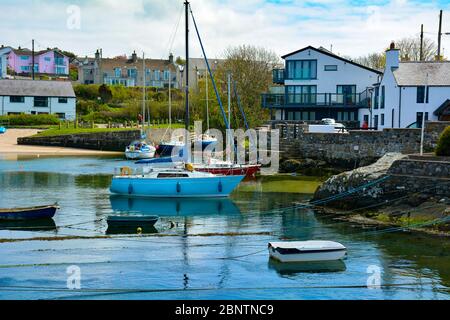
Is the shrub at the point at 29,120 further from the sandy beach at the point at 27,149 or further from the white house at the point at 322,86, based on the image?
the white house at the point at 322,86

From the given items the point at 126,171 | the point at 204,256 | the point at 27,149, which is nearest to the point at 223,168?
the point at 126,171

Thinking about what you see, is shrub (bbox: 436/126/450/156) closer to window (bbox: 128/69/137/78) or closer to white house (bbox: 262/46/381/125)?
white house (bbox: 262/46/381/125)

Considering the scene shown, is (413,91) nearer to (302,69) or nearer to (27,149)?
(302,69)

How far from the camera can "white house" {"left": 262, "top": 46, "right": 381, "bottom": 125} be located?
6956cm

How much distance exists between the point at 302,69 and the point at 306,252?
4782 centimetres

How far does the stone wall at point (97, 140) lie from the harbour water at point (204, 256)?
44.0 meters

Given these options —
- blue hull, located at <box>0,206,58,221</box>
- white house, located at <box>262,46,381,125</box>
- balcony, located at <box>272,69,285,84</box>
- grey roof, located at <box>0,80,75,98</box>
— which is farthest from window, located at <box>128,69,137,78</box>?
blue hull, located at <box>0,206,58,221</box>

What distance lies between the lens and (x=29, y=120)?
95.1 metres

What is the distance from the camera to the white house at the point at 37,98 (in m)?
98.7

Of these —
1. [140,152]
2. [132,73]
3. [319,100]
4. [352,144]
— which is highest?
[132,73]

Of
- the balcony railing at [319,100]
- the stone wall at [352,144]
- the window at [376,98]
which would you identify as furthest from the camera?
the balcony railing at [319,100]

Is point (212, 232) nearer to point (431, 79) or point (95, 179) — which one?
point (95, 179)

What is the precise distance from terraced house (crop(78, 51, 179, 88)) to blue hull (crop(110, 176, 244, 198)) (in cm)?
9341

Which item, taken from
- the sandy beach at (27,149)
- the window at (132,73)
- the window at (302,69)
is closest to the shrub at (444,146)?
the window at (302,69)
